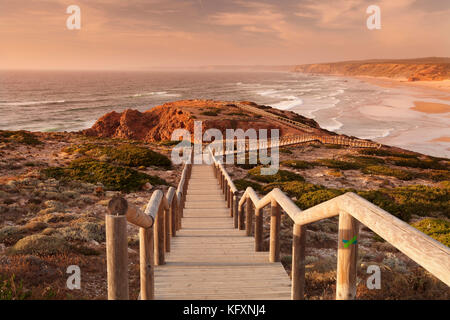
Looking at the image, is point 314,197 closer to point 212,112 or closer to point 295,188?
point 295,188

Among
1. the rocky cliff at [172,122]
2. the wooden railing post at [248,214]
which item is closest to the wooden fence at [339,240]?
the wooden railing post at [248,214]

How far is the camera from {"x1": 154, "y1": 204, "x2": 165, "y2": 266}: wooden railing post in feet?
14.7

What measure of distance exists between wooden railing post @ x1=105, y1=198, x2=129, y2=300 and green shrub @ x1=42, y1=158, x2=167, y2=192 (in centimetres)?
1135

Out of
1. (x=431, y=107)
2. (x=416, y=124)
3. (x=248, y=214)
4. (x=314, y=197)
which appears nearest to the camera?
(x=248, y=214)

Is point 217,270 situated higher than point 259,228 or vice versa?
point 259,228

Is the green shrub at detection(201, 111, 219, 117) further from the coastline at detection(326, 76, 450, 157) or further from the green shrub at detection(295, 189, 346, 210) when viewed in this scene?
the green shrub at detection(295, 189, 346, 210)

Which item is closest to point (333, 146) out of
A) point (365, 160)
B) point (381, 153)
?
point (381, 153)

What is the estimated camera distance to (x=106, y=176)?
14359 mm

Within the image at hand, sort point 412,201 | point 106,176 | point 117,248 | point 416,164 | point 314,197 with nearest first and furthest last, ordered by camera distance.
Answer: point 117,248, point 314,197, point 412,201, point 106,176, point 416,164

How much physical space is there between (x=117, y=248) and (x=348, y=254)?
1.68 meters

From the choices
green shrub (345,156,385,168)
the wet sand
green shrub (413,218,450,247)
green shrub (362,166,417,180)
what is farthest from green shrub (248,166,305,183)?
the wet sand

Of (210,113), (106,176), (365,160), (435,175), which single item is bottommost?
(435,175)

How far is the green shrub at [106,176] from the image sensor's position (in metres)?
13.6

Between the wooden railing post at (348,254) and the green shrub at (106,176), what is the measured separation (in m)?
11.8
